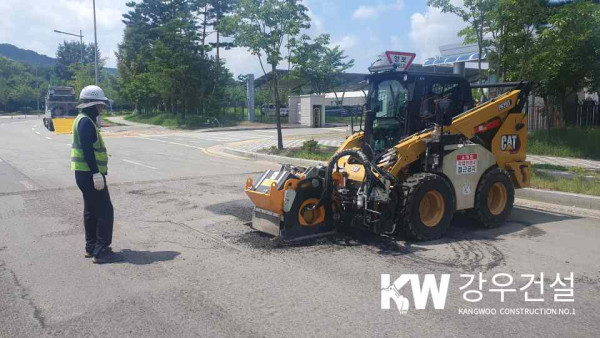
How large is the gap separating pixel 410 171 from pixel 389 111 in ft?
3.23

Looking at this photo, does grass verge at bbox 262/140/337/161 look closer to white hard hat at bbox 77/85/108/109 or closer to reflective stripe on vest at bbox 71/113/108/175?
white hard hat at bbox 77/85/108/109

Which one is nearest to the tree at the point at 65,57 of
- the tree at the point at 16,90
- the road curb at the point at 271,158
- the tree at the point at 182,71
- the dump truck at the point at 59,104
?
the tree at the point at 16,90

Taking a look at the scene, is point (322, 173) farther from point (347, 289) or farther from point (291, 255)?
point (347, 289)

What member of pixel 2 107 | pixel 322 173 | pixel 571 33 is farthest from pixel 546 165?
pixel 2 107

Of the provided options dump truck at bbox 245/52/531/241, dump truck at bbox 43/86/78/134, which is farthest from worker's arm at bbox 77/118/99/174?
dump truck at bbox 43/86/78/134

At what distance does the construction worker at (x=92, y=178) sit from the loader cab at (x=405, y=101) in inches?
151

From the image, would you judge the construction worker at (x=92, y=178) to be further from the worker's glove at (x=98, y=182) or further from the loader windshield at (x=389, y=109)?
the loader windshield at (x=389, y=109)

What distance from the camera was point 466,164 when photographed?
289 inches

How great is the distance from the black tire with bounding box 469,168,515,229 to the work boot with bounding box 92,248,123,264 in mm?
4888

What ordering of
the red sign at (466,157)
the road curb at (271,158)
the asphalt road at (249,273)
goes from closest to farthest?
the asphalt road at (249,273), the red sign at (466,157), the road curb at (271,158)

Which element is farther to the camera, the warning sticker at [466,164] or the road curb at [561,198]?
the road curb at [561,198]

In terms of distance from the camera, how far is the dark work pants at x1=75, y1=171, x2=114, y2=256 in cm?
598

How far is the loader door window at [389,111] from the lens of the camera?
24.4 ft

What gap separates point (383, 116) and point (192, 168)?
27.0 feet
